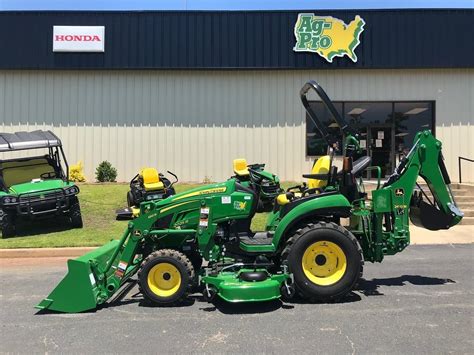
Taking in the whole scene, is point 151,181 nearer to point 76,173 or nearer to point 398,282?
point 76,173

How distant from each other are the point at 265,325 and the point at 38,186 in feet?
23.8

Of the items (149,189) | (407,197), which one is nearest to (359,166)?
(407,197)

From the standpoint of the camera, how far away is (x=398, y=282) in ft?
20.2

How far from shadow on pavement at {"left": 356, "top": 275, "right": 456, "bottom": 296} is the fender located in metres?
1.08

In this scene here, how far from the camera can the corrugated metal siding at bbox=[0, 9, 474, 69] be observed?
15945 millimetres

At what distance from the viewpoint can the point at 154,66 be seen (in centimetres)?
1611

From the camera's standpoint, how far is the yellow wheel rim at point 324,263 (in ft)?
17.0

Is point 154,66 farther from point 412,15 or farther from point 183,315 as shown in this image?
point 183,315

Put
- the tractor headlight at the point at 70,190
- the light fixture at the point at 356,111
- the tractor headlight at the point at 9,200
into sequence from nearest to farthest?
the tractor headlight at the point at 9,200 → the tractor headlight at the point at 70,190 → the light fixture at the point at 356,111

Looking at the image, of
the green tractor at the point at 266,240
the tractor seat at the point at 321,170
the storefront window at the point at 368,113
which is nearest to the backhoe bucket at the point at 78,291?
the green tractor at the point at 266,240

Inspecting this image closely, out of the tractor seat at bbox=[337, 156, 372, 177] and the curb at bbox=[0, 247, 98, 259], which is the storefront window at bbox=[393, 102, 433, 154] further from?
the curb at bbox=[0, 247, 98, 259]

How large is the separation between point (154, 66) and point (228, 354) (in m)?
13.7

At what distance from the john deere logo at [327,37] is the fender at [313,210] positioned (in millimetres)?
11665

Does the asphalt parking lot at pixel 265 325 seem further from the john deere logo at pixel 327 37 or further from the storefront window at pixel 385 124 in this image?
the john deere logo at pixel 327 37
